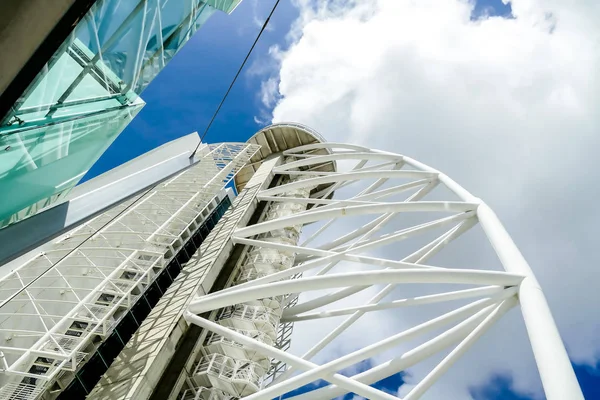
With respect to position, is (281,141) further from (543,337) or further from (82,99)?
(543,337)

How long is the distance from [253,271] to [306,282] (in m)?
10.0

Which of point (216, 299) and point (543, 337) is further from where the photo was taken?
point (216, 299)

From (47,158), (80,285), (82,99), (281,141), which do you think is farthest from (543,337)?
(281,141)

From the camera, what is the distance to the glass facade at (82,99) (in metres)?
5.11

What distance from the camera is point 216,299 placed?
42.5ft

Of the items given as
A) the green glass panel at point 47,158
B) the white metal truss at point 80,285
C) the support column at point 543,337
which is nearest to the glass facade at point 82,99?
the green glass panel at point 47,158

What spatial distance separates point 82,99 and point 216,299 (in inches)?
310

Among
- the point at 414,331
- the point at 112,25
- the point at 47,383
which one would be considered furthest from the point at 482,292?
the point at 47,383

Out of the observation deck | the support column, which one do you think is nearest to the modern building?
the support column

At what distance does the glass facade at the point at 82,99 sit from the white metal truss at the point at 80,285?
374cm

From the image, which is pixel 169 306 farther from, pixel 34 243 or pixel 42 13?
pixel 42 13

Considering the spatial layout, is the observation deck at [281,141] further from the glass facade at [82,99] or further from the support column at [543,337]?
the glass facade at [82,99]

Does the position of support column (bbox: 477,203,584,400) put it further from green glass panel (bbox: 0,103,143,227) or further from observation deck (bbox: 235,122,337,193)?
observation deck (bbox: 235,122,337,193)

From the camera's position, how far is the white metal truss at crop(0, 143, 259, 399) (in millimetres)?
12250
